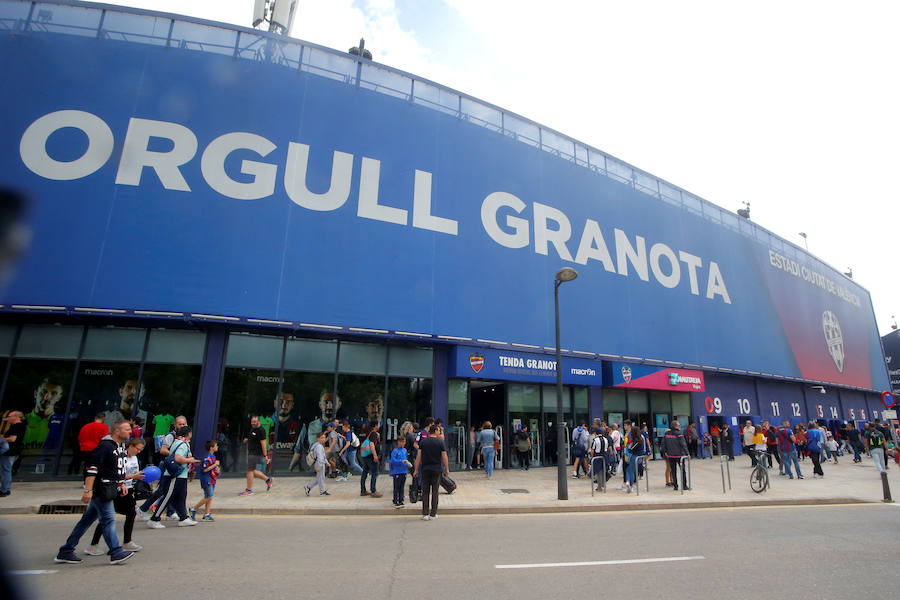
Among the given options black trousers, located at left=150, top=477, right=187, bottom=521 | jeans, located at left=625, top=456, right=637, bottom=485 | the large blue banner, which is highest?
the large blue banner

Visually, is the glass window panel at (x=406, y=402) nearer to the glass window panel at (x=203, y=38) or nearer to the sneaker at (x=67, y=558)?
the sneaker at (x=67, y=558)

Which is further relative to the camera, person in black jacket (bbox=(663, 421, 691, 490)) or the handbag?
person in black jacket (bbox=(663, 421, 691, 490))

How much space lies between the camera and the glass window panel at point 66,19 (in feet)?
53.8

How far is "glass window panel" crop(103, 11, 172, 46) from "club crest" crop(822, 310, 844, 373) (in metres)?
44.9

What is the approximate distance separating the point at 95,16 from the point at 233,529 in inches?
725

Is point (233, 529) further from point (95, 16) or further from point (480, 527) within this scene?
point (95, 16)

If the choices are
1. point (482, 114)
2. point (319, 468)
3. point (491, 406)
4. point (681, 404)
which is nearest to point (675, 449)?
point (491, 406)

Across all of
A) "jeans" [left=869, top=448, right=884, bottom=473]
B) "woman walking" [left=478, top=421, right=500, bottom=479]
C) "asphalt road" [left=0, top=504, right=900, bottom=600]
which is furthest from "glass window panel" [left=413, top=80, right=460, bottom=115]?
"jeans" [left=869, top=448, right=884, bottom=473]

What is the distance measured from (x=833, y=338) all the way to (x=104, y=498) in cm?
4690

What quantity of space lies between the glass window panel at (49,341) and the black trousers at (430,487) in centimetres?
1195

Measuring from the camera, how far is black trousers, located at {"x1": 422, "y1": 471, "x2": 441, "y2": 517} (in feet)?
32.7

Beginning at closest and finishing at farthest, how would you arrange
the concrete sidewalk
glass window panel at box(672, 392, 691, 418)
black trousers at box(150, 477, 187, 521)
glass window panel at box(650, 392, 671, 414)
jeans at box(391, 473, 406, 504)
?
black trousers at box(150, 477, 187, 521) < the concrete sidewalk < jeans at box(391, 473, 406, 504) < glass window panel at box(650, 392, 671, 414) < glass window panel at box(672, 392, 691, 418)

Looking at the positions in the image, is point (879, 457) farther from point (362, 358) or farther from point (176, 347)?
point (176, 347)

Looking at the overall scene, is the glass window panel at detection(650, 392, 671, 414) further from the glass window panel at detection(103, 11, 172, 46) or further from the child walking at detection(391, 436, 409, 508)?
the glass window panel at detection(103, 11, 172, 46)
